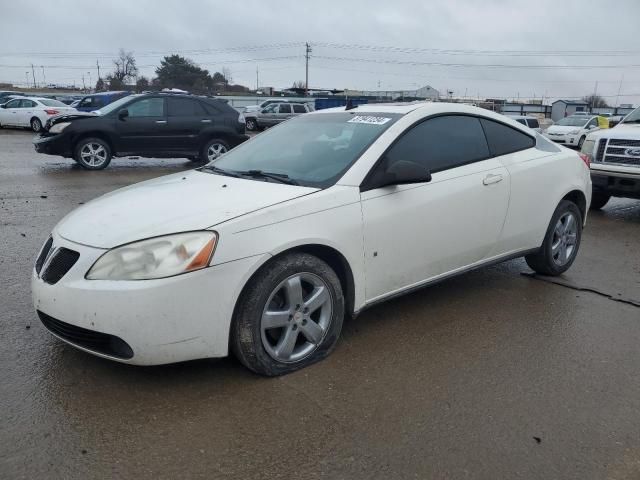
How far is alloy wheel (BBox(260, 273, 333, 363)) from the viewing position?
3162mm

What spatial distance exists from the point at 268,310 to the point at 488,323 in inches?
70.9

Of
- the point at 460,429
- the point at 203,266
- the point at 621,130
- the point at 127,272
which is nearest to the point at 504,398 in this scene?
the point at 460,429

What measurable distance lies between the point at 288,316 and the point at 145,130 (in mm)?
10196

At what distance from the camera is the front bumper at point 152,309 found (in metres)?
2.78

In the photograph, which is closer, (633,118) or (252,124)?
(633,118)

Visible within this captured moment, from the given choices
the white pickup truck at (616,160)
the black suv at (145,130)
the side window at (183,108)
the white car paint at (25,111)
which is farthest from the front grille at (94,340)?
the white car paint at (25,111)

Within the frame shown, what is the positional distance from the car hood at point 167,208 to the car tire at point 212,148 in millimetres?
9464

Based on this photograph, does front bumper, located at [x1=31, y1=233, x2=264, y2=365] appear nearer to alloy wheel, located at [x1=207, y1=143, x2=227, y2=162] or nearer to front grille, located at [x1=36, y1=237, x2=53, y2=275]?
front grille, located at [x1=36, y1=237, x2=53, y2=275]

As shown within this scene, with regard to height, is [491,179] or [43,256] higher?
[491,179]

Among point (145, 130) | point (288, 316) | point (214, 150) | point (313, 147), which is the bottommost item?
point (214, 150)

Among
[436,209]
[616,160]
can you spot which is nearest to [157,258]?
[436,209]

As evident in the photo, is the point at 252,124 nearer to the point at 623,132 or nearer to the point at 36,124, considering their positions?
the point at 36,124

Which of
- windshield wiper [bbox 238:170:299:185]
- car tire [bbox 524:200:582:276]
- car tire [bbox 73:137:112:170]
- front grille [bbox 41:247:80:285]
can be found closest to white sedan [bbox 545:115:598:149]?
car tire [bbox 73:137:112:170]

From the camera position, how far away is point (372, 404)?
9.80 feet
